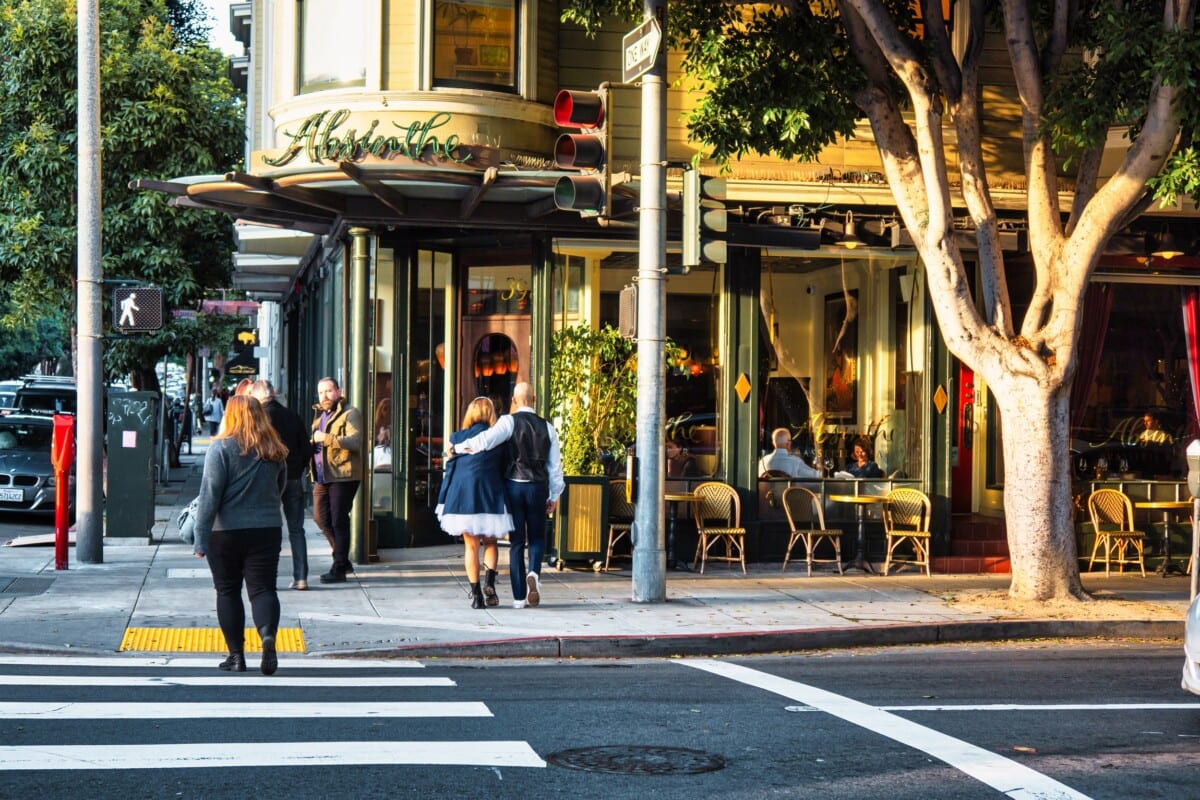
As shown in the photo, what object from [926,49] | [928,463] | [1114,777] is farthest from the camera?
[928,463]

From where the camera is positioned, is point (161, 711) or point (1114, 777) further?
point (161, 711)

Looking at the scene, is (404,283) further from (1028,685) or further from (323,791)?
(323,791)

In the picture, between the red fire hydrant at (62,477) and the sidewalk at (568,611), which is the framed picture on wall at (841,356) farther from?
the red fire hydrant at (62,477)

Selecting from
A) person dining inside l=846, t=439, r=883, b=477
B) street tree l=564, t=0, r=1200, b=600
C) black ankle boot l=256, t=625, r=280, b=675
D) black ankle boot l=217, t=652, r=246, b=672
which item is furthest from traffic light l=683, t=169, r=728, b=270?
black ankle boot l=217, t=652, r=246, b=672

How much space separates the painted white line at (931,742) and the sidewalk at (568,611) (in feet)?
5.44

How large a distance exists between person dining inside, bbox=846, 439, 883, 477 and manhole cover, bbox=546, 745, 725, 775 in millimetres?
9494

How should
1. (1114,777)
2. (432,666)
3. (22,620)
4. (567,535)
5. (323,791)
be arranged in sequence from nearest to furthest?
(323,791) < (1114,777) < (432,666) < (22,620) < (567,535)

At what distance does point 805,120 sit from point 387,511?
248 inches

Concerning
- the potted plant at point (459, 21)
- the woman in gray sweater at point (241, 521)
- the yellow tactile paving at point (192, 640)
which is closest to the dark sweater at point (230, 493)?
the woman in gray sweater at point (241, 521)

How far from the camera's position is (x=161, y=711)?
8.20m

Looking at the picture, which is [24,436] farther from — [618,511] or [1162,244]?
[1162,244]

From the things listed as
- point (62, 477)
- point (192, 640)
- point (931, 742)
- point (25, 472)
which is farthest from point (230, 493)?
point (25, 472)

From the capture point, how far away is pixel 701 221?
12750mm

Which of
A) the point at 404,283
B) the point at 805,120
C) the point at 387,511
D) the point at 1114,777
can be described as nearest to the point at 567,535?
the point at 387,511
